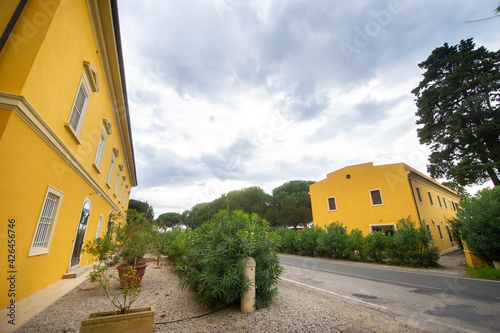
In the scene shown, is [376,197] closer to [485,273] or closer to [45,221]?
[485,273]

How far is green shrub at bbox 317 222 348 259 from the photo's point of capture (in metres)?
14.1

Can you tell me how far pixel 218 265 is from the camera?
369 centimetres

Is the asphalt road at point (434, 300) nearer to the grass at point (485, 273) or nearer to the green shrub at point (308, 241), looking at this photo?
the grass at point (485, 273)

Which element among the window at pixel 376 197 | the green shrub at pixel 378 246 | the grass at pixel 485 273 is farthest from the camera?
the window at pixel 376 197

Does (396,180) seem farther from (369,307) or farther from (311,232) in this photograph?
(369,307)

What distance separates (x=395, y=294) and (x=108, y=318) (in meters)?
6.71

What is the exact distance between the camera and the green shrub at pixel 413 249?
34.3ft

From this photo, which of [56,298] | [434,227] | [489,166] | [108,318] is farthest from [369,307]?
[434,227]

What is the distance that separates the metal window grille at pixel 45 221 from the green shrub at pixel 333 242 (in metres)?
15.1

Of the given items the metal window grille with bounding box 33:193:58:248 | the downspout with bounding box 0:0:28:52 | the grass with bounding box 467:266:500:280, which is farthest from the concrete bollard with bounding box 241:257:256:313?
the grass with bounding box 467:266:500:280

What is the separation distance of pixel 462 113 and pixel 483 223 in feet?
39.0

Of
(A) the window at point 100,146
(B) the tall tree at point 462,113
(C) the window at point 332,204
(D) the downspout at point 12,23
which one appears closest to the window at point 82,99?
(D) the downspout at point 12,23

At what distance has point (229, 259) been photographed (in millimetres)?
3785

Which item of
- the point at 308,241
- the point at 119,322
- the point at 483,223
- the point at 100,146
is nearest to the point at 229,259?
the point at 119,322
